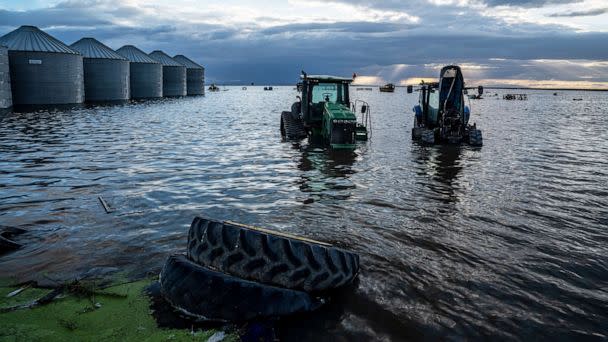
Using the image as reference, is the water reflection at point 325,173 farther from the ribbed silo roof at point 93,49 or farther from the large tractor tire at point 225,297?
the ribbed silo roof at point 93,49

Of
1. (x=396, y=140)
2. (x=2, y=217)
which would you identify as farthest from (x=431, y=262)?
(x=396, y=140)

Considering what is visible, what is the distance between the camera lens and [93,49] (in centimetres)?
5403

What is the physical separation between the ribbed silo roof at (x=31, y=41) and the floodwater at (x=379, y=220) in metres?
32.0

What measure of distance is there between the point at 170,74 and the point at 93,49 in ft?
80.6

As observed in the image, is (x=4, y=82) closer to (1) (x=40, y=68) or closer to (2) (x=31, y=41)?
(1) (x=40, y=68)

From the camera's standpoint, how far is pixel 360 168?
1281 cm

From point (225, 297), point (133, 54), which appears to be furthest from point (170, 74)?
point (225, 297)

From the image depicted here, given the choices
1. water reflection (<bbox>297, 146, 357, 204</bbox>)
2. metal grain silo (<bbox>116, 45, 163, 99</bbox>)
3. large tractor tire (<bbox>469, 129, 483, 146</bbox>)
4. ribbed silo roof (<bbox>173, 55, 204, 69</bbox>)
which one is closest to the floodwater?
water reflection (<bbox>297, 146, 357, 204</bbox>)

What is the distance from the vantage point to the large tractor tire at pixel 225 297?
408cm

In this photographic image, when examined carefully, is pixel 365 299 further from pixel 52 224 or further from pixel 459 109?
pixel 459 109

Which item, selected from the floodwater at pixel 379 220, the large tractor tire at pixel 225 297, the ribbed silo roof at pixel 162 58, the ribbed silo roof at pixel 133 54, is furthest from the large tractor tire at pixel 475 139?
the ribbed silo roof at pixel 162 58

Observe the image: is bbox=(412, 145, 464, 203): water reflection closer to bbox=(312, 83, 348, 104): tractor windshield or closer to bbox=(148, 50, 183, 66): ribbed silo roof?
bbox=(312, 83, 348, 104): tractor windshield

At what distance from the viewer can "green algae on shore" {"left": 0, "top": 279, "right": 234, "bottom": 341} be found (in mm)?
3734

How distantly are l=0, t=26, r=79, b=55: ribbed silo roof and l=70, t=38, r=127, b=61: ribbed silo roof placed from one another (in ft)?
24.7
